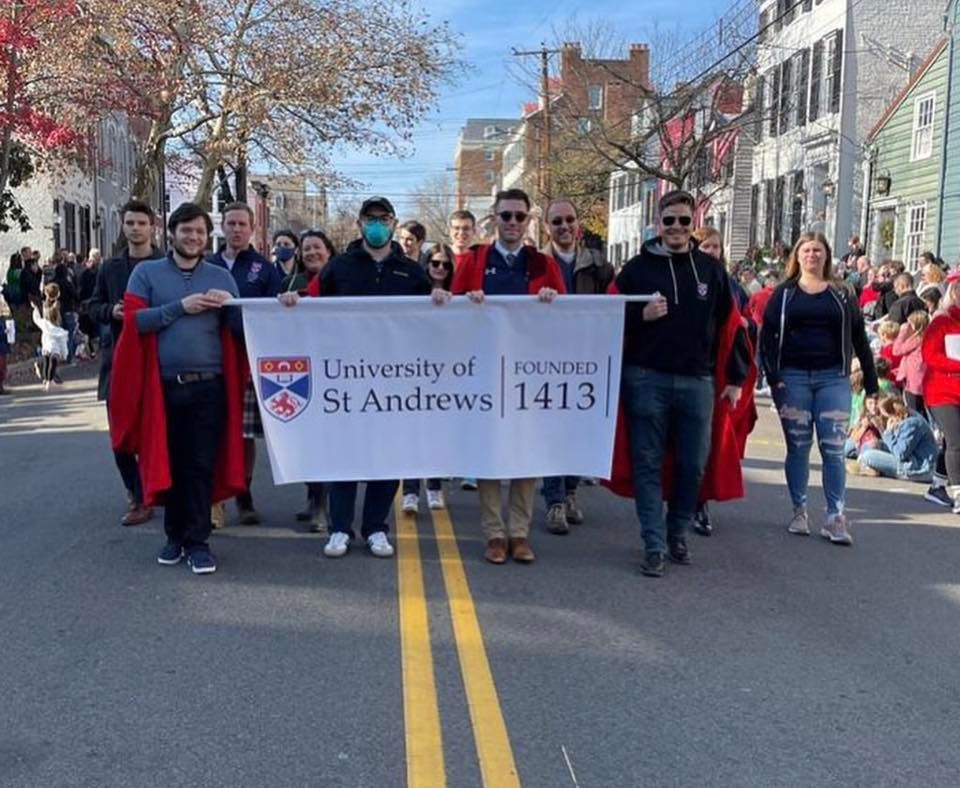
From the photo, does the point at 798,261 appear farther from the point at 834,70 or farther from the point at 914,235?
the point at 834,70

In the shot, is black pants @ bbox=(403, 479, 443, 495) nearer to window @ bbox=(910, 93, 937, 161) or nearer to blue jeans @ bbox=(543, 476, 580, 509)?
blue jeans @ bbox=(543, 476, 580, 509)

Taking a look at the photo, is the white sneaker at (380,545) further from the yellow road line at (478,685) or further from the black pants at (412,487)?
the black pants at (412,487)

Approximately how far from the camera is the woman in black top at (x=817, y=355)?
23.2ft

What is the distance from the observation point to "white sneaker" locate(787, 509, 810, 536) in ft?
24.1

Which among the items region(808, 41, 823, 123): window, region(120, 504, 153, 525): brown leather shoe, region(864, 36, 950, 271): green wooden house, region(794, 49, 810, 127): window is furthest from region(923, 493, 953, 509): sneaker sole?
region(794, 49, 810, 127): window

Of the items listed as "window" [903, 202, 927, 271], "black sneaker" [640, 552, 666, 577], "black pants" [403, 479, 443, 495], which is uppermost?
"window" [903, 202, 927, 271]

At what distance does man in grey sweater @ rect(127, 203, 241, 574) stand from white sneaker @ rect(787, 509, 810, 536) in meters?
3.91

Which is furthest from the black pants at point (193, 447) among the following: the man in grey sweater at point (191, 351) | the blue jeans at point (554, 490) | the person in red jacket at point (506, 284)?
the blue jeans at point (554, 490)

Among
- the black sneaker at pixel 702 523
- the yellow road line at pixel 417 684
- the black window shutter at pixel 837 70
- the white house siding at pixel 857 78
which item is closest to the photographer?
the yellow road line at pixel 417 684

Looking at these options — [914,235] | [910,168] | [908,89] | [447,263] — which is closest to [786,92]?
[908,89]

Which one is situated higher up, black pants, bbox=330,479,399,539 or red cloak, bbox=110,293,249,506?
red cloak, bbox=110,293,249,506

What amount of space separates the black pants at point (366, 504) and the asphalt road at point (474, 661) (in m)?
0.20

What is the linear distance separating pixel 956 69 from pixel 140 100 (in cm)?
1608

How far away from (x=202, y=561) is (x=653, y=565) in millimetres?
2591
